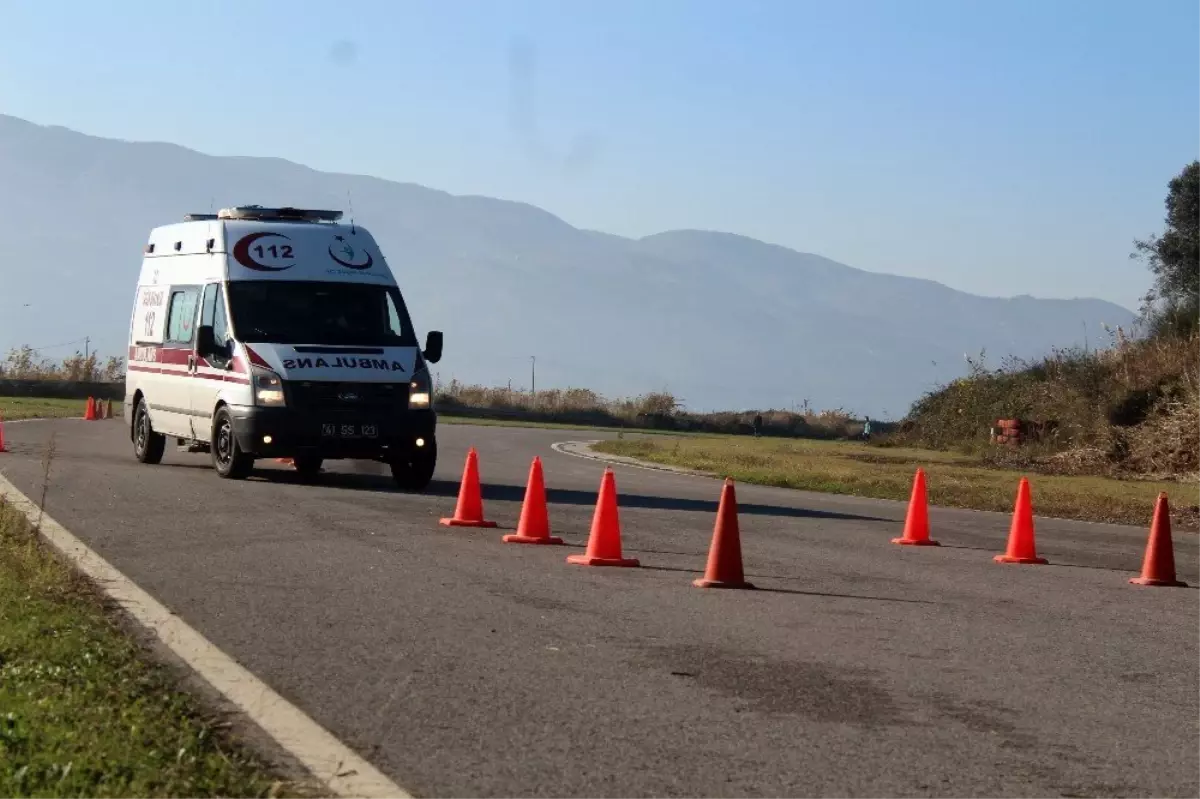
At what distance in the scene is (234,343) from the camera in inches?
781

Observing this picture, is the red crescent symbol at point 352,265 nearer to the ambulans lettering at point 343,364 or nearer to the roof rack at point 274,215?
the roof rack at point 274,215

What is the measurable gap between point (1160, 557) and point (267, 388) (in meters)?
9.56

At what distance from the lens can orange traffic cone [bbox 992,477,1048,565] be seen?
14758 millimetres

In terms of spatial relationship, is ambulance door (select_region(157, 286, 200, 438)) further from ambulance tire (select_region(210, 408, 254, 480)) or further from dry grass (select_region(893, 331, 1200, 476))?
dry grass (select_region(893, 331, 1200, 476))

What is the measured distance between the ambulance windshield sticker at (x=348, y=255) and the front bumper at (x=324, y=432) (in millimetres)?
1941

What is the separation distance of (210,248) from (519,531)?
7.80m

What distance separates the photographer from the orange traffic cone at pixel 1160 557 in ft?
43.9

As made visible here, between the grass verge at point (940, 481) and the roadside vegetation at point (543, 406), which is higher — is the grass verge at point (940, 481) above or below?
below

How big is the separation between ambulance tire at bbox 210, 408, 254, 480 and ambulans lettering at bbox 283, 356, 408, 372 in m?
0.87

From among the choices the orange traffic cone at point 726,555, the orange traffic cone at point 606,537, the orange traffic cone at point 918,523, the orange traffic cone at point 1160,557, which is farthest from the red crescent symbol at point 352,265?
the orange traffic cone at point 1160,557

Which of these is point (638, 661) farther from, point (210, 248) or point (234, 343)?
point (210, 248)

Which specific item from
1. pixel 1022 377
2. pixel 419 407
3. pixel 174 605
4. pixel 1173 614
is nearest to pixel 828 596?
pixel 1173 614

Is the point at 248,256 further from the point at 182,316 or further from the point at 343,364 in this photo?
the point at 343,364

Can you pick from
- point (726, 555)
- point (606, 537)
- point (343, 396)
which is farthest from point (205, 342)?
point (726, 555)
